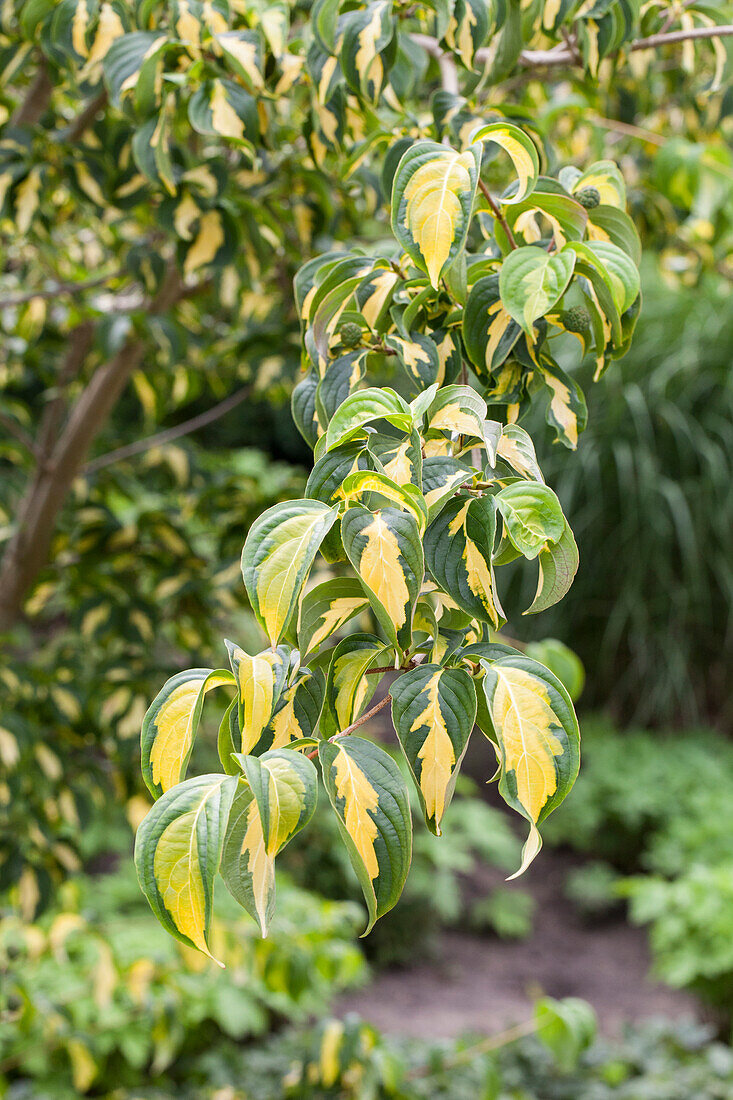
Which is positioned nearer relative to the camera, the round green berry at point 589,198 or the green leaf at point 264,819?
the green leaf at point 264,819

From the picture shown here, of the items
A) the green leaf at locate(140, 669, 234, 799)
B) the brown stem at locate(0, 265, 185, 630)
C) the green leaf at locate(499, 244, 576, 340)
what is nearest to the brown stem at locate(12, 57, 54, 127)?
the brown stem at locate(0, 265, 185, 630)

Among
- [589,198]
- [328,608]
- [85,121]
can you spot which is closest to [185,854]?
[328,608]

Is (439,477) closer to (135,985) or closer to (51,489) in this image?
(51,489)

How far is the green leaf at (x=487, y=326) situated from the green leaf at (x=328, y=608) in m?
0.19

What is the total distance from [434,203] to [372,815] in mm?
344

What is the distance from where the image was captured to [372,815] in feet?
1.39

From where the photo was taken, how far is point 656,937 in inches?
90.7

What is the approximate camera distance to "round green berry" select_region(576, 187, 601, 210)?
63 cm

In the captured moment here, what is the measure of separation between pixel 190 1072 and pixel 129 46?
2012 mm

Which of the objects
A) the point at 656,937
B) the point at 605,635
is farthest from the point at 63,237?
the point at 605,635

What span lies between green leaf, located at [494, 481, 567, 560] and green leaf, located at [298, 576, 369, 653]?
0.29ft

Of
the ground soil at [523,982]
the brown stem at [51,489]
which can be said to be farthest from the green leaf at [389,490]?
the ground soil at [523,982]

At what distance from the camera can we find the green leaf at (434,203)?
52 centimetres

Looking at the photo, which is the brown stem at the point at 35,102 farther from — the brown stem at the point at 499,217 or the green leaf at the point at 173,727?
the green leaf at the point at 173,727
